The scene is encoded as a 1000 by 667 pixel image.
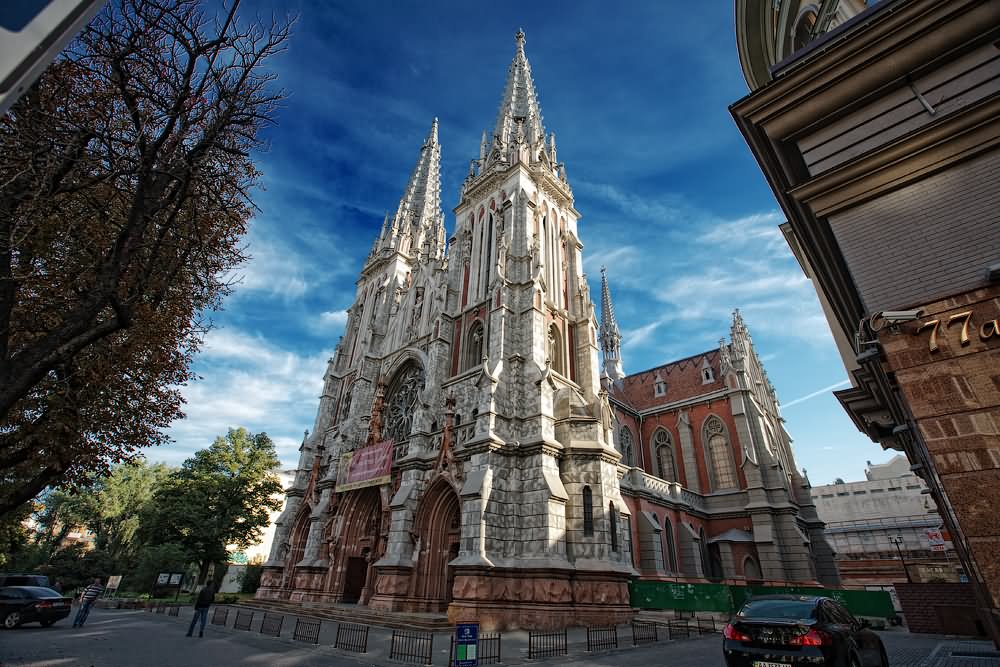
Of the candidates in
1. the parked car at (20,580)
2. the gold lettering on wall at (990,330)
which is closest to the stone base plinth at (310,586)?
the parked car at (20,580)

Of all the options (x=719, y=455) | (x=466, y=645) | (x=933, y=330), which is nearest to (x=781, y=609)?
(x=933, y=330)

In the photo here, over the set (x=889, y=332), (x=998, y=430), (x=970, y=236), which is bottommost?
(x=998, y=430)

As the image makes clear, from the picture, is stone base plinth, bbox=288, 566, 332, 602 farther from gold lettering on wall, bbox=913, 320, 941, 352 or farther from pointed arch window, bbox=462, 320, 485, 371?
gold lettering on wall, bbox=913, 320, 941, 352

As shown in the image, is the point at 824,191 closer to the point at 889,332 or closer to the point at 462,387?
the point at 889,332

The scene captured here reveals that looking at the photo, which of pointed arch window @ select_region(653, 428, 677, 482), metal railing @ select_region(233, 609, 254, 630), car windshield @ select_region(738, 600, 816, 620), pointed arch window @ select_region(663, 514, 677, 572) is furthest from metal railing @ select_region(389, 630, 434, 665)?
pointed arch window @ select_region(653, 428, 677, 482)

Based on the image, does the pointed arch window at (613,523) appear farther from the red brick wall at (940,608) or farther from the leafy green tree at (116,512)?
the leafy green tree at (116,512)

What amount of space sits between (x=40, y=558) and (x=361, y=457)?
36504mm

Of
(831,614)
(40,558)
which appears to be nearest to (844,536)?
(831,614)

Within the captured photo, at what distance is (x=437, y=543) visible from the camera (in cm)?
1975

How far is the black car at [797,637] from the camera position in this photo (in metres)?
6.09

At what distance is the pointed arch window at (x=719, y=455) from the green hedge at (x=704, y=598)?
9916 mm

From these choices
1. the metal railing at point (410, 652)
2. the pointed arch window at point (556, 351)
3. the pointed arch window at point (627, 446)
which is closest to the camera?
the metal railing at point (410, 652)

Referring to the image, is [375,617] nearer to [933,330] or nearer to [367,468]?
[367,468]

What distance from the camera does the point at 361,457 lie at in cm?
2469
